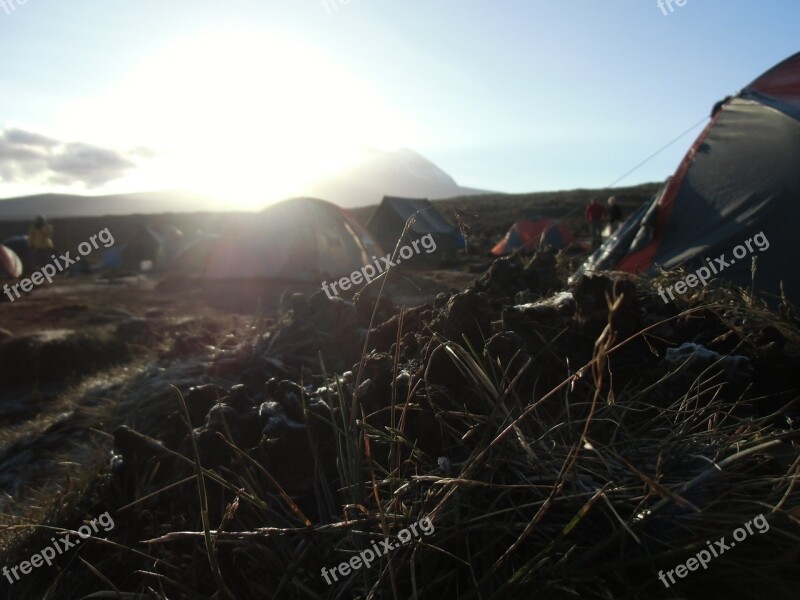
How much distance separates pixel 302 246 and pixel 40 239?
707cm

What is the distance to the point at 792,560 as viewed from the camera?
139 cm

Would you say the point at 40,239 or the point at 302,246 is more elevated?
the point at 40,239

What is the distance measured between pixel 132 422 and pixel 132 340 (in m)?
3.15

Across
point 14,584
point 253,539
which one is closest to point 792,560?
point 253,539

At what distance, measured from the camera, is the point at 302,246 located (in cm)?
1329

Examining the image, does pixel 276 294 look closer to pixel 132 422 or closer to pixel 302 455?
pixel 132 422

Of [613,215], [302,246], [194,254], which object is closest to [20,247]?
[194,254]

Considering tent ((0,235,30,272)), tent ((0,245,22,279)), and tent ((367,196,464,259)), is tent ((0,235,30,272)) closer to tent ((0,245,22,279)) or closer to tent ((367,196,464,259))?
tent ((0,245,22,279))

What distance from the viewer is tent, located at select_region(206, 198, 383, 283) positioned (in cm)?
1319

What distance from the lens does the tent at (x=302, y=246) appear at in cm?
1319

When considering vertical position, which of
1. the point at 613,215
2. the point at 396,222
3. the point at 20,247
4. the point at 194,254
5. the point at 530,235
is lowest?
the point at 530,235

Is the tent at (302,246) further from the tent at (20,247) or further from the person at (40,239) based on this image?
the tent at (20,247)

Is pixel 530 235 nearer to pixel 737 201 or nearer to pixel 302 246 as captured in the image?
pixel 302 246

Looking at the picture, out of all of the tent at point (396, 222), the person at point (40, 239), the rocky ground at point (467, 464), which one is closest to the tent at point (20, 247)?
the person at point (40, 239)
